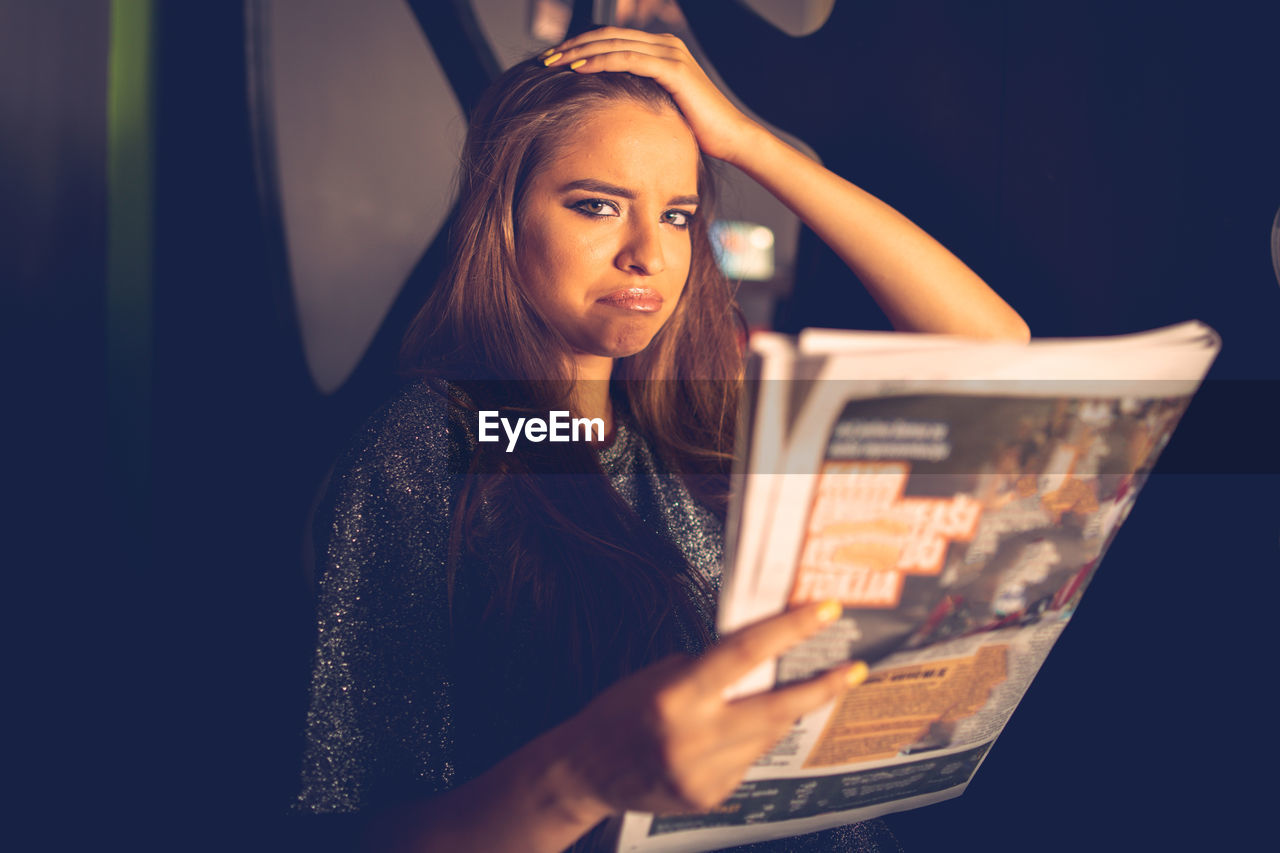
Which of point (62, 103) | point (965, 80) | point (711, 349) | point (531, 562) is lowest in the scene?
point (531, 562)

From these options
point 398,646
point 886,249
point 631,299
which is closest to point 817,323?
point 886,249

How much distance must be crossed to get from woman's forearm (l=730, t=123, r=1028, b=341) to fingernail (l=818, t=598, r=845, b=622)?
19.1 inches

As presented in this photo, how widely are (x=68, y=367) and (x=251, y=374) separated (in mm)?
217

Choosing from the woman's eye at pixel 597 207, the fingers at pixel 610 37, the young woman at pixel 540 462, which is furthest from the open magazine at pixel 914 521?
the fingers at pixel 610 37

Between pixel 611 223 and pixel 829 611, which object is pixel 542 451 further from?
pixel 829 611

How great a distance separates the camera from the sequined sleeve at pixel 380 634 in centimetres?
59

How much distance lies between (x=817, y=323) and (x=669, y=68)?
1.80ft

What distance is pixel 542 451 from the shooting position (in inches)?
31.0

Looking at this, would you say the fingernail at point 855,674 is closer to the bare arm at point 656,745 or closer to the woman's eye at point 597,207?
the bare arm at point 656,745

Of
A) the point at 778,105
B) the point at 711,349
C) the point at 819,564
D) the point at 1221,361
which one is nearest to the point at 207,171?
the point at 711,349

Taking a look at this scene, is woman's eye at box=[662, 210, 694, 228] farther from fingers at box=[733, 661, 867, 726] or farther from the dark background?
fingers at box=[733, 661, 867, 726]

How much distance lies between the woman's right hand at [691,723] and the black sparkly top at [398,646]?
0.85ft

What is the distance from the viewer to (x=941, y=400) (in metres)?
0.41

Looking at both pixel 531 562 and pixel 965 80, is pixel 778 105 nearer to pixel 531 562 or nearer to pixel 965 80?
pixel 965 80
